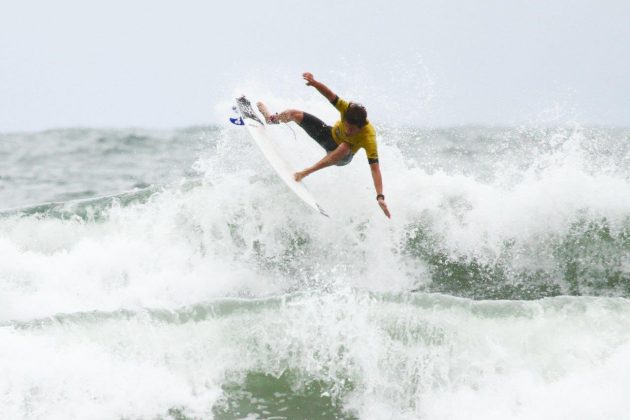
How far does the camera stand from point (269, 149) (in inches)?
388

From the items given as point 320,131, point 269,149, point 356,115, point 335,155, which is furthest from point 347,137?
point 269,149

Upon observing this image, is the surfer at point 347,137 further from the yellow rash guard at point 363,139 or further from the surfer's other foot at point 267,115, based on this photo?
the surfer's other foot at point 267,115

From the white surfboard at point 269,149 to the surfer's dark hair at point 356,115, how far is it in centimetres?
127

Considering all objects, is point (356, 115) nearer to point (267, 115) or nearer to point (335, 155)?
point (335, 155)

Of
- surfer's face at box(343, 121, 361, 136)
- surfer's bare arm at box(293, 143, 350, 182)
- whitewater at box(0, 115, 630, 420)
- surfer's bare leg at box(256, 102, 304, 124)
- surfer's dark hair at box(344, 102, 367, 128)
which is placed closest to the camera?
whitewater at box(0, 115, 630, 420)

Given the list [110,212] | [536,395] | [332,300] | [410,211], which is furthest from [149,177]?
[536,395]

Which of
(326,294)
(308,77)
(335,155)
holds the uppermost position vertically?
(308,77)

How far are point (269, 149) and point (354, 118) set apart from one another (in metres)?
1.83

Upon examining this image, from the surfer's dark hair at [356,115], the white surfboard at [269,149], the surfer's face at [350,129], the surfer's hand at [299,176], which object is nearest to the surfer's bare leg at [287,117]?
the white surfboard at [269,149]

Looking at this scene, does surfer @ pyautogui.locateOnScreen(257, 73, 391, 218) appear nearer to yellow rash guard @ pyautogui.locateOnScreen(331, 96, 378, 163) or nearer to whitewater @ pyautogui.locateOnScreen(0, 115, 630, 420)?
yellow rash guard @ pyautogui.locateOnScreen(331, 96, 378, 163)

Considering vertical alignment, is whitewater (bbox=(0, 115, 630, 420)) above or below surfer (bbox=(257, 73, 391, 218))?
below

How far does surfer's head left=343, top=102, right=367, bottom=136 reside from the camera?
8.37 m

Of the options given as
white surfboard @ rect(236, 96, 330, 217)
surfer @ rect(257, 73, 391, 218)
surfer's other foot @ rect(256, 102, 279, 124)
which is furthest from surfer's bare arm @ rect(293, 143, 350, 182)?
surfer's other foot @ rect(256, 102, 279, 124)

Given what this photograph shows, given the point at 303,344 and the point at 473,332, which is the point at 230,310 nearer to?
the point at 303,344
